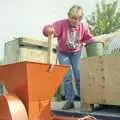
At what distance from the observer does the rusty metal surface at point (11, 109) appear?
13.9ft

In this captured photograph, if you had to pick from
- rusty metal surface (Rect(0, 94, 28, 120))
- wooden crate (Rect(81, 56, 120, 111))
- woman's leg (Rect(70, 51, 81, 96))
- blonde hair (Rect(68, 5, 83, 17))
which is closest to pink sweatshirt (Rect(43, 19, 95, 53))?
woman's leg (Rect(70, 51, 81, 96))

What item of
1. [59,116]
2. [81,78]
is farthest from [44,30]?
[59,116]

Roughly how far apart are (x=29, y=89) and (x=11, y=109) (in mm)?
340

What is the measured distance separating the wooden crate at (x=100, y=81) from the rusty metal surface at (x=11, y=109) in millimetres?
1175

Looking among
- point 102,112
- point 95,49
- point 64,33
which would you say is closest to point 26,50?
point 64,33

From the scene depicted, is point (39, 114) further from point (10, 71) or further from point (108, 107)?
point (108, 107)

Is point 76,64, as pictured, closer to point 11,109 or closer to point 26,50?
point 11,109

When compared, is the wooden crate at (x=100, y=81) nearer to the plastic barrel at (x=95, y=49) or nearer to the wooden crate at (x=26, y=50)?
the plastic barrel at (x=95, y=49)

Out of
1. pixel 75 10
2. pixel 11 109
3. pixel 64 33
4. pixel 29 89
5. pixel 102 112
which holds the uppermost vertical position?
pixel 75 10

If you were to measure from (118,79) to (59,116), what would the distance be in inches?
35.5

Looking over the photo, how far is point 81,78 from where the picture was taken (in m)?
5.40

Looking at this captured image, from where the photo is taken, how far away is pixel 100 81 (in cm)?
504

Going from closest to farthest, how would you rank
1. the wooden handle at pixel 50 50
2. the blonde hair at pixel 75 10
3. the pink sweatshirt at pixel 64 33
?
the wooden handle at pixel 50 50
the blonde hair at pixel 75 10
the pink sweatshirt at pixel 64 33

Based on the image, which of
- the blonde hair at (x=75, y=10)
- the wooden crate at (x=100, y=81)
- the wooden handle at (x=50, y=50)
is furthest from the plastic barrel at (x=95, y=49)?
the wooden handle at (x=50, y=50)
